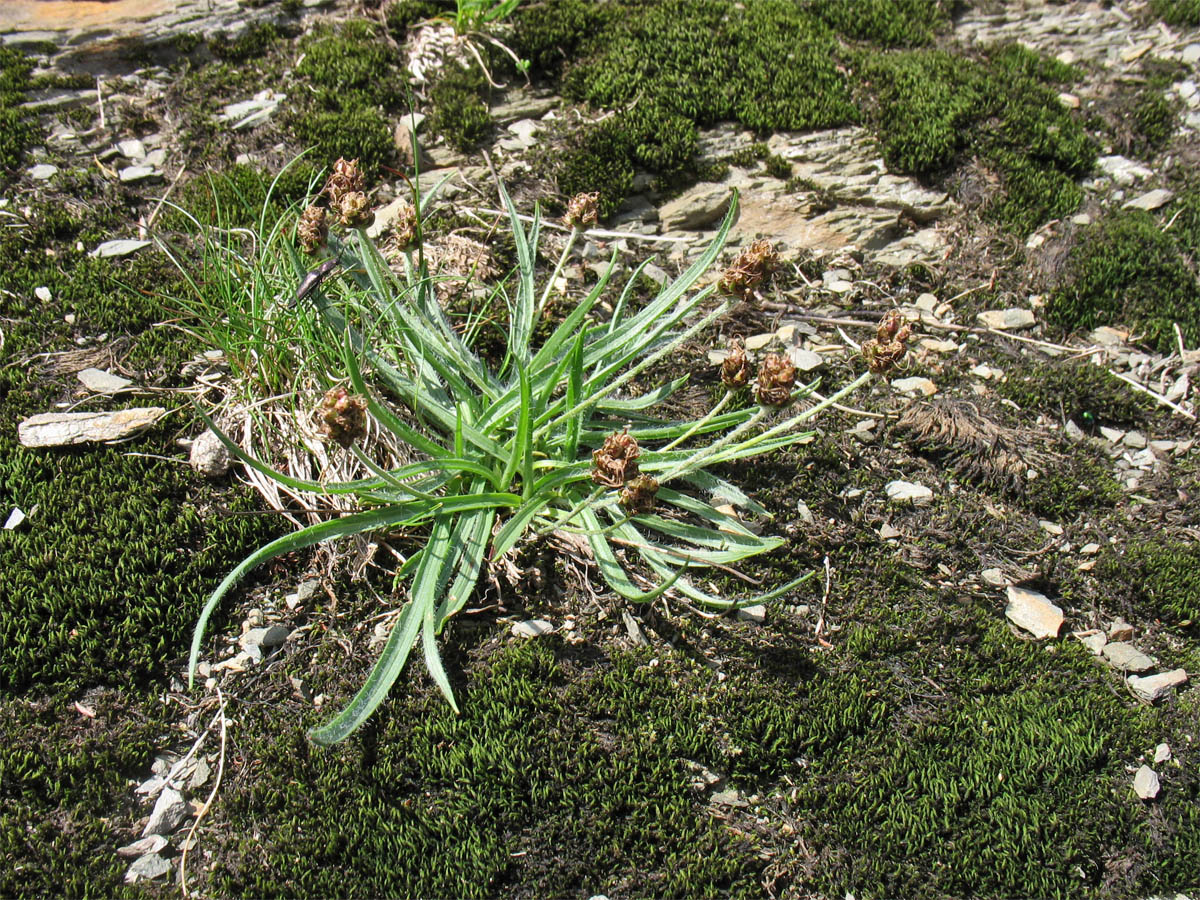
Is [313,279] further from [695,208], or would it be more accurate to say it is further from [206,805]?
[695,208]

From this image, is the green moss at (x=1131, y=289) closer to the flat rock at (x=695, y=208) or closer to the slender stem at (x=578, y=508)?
the flat rock at (x=695, y=208)

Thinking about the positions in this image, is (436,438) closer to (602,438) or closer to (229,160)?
(602,438)

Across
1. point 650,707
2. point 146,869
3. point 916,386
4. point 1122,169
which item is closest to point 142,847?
point 146,869

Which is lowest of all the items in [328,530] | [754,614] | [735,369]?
[754,614]

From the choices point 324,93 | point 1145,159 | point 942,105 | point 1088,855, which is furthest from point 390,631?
point 1145,159

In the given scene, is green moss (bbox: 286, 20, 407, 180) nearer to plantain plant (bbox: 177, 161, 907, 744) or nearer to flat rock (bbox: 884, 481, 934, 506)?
plantain plant (bbox: 177, 161, 907, 744)

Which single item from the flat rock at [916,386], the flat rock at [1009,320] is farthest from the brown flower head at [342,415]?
the flat rock at [1009,320]
